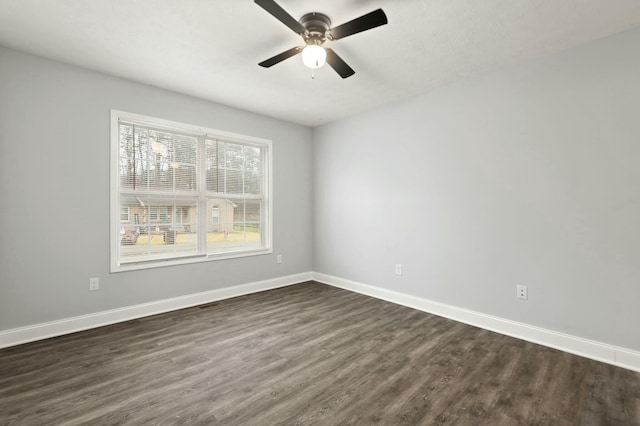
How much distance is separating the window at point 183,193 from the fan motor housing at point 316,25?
7.16ft

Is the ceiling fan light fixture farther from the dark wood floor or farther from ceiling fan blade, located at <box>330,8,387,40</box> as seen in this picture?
the dark wood floor

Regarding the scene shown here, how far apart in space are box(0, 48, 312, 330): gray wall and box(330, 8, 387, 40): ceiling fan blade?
2.43 m

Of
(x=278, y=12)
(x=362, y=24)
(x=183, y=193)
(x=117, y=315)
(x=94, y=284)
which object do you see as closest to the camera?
(x=278, y=12)

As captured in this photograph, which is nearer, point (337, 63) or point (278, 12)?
point (278, 12)

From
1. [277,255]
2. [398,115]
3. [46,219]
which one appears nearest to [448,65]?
[398,115]

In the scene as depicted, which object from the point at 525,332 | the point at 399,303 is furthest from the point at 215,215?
the point at 525,332

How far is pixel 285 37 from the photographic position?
2.50 meters

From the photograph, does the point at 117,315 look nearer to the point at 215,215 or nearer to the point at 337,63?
the point at 215,215

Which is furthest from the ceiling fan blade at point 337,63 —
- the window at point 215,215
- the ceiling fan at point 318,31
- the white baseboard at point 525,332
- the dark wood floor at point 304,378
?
the white baseboard at point 525,332

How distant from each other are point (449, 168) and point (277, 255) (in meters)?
2.75

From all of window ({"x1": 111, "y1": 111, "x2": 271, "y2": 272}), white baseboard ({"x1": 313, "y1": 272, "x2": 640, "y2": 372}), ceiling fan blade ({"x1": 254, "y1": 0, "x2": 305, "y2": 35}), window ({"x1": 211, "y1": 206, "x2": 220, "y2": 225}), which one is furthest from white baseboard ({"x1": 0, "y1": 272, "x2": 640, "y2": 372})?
ceiling fan blade ({"x1": 254, "y1": 0, "x2": 305, "y2": 35})

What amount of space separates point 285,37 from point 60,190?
2.59m

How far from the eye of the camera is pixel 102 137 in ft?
10.2

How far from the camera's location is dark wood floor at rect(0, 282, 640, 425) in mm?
1772
